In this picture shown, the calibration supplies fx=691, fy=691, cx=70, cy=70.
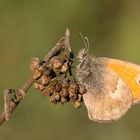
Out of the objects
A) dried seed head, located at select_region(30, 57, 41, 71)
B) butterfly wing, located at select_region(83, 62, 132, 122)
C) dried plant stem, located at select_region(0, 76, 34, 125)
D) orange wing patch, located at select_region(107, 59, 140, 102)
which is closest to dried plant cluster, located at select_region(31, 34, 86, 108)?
dried seed head, located at select_region(30, 57, 41, 71)

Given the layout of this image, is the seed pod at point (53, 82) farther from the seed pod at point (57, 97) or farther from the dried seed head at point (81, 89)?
the dried seed head at point (81, 89)

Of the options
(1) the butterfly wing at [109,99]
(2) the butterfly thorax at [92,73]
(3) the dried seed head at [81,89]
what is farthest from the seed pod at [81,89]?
(2) the butterfly thorax at [92,73]

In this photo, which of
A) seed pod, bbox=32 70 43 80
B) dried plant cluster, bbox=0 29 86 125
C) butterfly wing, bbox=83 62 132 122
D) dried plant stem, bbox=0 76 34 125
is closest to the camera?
dried plant stem, bbox=0 76 34 125

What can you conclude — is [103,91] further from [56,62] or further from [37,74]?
[37,74]

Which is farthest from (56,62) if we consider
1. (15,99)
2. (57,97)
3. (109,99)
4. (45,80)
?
(109,99)

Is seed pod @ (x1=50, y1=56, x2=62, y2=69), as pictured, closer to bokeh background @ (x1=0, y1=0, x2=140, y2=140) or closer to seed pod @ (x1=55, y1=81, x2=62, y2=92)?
seed pod @ (x1=55, y1=81, x2=62, y2=92)
